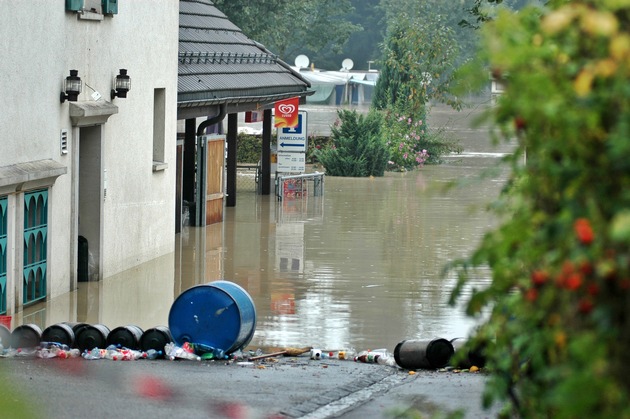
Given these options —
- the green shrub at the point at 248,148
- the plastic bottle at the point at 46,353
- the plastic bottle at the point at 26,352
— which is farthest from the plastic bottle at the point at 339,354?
the green shrub at the point at 248,148

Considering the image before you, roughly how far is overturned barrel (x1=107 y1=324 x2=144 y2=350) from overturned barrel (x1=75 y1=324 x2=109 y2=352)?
0.07m

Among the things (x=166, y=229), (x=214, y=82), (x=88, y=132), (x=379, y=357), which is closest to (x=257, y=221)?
(x=214, y=82)

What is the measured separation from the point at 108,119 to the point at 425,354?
7.43m

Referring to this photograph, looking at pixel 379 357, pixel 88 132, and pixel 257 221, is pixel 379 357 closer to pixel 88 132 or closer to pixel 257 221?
pixel 88 132

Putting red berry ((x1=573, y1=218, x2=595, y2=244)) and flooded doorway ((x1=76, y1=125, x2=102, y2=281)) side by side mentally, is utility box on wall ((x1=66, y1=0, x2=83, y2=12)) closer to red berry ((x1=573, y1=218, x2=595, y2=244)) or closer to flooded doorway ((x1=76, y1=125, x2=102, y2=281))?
flooded doorway ((x1=76, y1=125, x2=102, y2=281))

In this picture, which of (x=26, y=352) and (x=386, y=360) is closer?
(x=26, y=352)

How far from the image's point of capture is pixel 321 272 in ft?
57.0

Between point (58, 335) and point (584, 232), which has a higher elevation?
point (584, 232)

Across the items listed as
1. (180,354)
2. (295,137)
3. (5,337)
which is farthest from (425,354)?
(295,137)

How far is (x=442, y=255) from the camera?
1914cm

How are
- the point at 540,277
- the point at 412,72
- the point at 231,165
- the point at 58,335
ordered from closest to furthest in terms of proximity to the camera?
the point at 540,277
the point at 58,335
the point at 231,165
the point at 412,72

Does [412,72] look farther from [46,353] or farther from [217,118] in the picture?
[46,353]

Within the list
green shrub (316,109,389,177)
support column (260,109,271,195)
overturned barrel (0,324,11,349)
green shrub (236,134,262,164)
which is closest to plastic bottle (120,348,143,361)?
overturned barrel (0,324,11,349)

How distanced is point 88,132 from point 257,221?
7.88 meters
